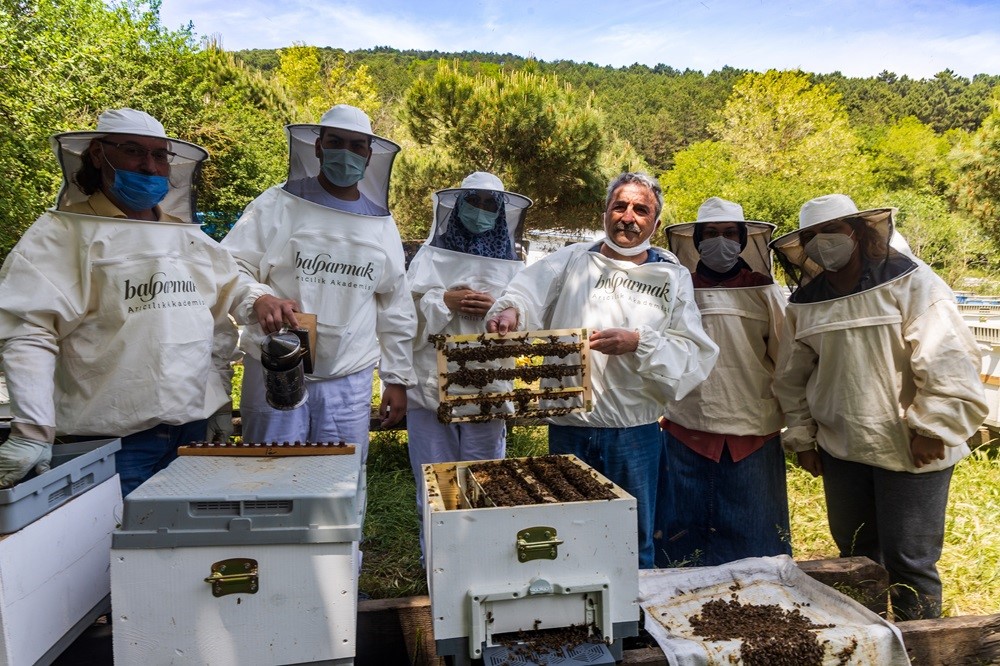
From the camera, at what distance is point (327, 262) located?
2.88 metres

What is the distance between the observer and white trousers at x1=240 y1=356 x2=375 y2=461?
281 cm

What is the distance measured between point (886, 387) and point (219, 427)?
2741 mm

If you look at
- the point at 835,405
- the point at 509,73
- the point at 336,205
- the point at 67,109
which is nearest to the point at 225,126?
the point at 67,109

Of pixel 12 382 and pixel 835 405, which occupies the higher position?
pixel 12 382

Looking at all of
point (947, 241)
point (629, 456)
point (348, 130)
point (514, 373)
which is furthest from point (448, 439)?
point (947, 241)

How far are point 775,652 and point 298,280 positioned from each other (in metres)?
2.22

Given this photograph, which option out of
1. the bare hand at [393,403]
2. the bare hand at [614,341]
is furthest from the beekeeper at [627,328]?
the bare hand at [393,403]

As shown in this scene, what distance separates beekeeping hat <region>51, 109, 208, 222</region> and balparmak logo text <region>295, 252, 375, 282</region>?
46 centimetres

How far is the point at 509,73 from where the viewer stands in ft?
49.2

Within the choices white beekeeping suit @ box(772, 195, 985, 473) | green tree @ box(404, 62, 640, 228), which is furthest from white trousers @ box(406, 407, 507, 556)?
green tree @ box(404, 62, 640, 228)

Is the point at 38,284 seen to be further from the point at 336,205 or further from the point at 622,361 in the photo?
the point at 622,361

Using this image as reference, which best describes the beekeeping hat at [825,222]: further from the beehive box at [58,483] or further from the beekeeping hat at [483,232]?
the beehive box at [58,483]

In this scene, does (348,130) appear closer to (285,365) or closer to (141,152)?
(141,152)

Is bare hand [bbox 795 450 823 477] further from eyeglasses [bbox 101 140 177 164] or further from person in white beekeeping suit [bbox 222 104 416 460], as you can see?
eyeglasses [bbox 101 140 177 164]
